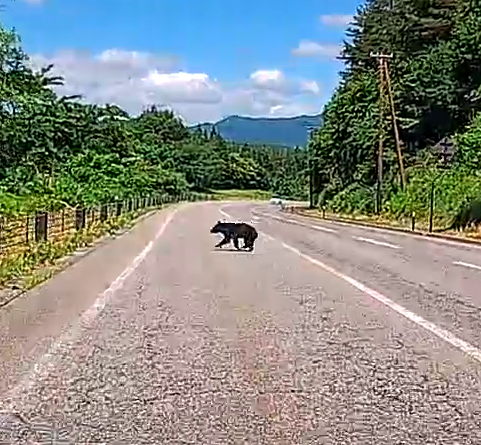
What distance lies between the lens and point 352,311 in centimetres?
1378

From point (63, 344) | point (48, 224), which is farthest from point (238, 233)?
point (63, 344)

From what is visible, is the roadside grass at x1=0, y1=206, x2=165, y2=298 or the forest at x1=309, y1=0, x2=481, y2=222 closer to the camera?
the roadside grass at x1=0, y1=206, x2=165, y2=298

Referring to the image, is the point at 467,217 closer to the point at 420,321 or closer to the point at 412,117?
the point at 412,117

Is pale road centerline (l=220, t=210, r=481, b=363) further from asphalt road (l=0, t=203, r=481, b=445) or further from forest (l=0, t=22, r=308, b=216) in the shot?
forest (l=0, t=22, r=308, b=216)

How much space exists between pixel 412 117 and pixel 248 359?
70947 millimetres

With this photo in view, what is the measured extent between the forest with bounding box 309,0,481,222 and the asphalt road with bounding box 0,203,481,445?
33.6 metres

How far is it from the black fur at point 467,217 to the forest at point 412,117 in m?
0.79

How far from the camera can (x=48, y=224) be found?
101 feet

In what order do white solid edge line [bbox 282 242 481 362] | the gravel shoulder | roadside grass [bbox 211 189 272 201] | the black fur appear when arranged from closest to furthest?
the gravel shoulder, white solid edge line [bbox 282 242 481 362], the black fur, roadside grass [bbox 211 189 272 201]

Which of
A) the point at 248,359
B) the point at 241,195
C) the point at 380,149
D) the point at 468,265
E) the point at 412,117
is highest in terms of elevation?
the point at 412,117

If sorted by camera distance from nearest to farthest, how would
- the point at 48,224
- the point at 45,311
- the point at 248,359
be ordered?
the point at 248,359 → the point at 45,311 → the point at 48,224

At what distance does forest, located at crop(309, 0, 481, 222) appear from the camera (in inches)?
2308

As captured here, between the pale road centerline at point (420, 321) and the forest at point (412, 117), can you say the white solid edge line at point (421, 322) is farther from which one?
the forest at point (412, 117)

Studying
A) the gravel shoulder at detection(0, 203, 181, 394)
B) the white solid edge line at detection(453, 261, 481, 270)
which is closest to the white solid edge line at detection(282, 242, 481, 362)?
the gravel shoulder at detection(0, 203, 181, 394)
